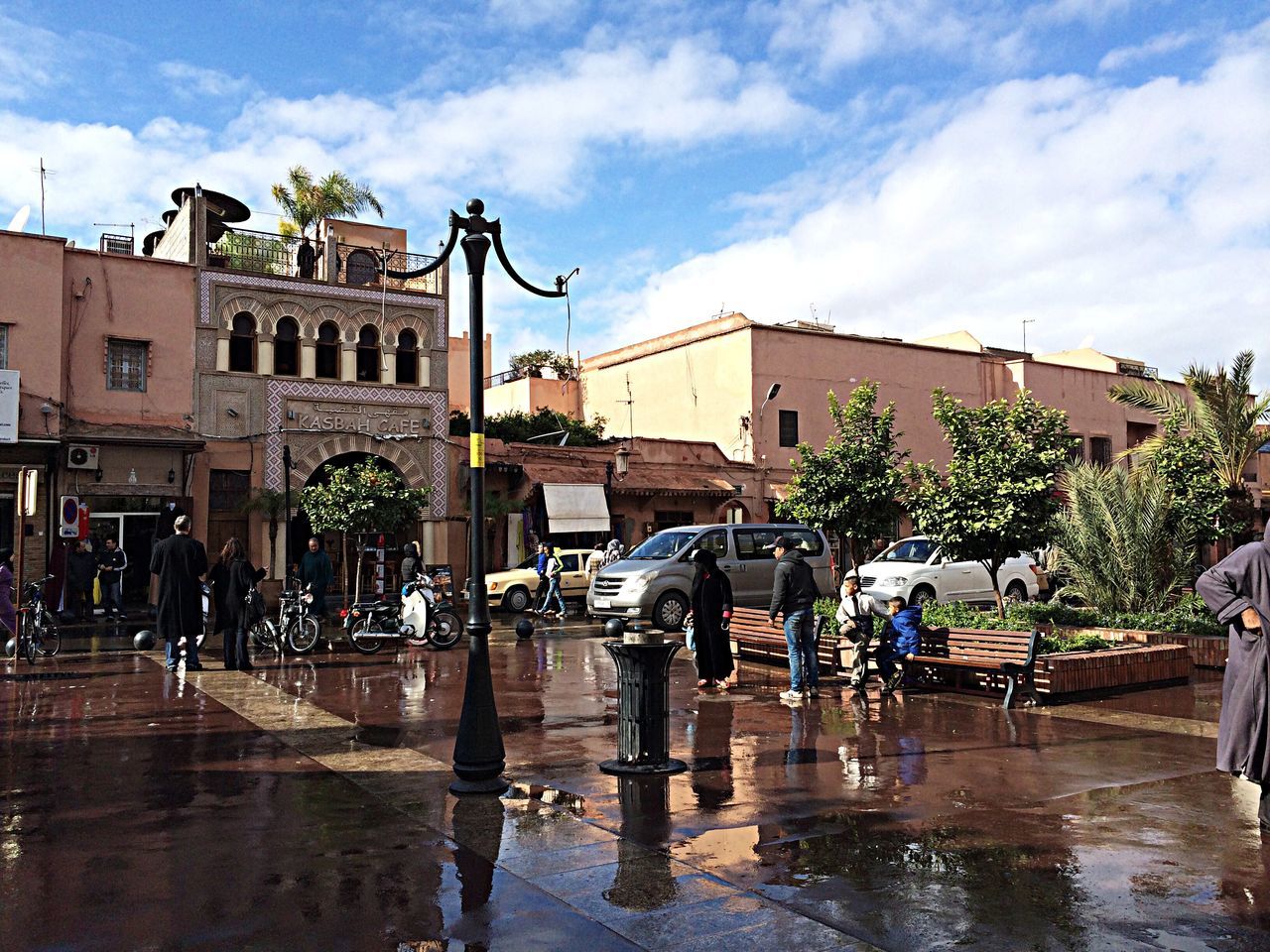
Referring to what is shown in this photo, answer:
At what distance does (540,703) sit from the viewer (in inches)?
437

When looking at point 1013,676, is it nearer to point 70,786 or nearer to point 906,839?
point 906,839

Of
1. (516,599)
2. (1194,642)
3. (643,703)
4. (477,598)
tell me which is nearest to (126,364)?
(516,599)

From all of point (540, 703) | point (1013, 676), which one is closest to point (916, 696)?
point (1013, 676)

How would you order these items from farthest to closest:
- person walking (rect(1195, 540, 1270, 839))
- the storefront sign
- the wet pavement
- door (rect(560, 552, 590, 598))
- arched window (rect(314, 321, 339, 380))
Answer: arched window (rect(314, 321, 339, 380))
door (rect(560, 552, 590, 598))
the storefront sign
person walking (rect(1195, 540, 1270, 839))
the wet pavement

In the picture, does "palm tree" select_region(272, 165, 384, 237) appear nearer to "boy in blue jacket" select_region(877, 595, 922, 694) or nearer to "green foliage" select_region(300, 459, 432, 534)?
"green foliage" select_region(300, 459, 432, 534)

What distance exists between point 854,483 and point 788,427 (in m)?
17.2

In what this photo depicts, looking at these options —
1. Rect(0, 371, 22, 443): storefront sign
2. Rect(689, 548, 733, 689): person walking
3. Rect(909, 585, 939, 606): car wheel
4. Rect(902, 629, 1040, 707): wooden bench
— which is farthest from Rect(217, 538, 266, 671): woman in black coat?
Rect(909, 585, 939, 606): car wheel

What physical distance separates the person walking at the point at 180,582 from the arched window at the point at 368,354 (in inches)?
606

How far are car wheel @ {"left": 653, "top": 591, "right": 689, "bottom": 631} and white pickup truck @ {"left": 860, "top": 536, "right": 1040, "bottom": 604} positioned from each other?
436 centimetres

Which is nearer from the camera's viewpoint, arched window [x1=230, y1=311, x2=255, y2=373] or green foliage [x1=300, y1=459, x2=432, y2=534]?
green foliage [x1=300, y1=459, x2=432, y2=534]

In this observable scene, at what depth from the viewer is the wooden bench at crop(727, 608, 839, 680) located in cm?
1302

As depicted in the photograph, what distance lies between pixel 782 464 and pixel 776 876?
29.5 metres

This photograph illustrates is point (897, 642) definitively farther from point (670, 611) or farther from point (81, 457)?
point (81, 457)

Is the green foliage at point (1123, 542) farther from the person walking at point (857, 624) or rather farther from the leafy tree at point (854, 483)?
the person walking at point (857, 624)
